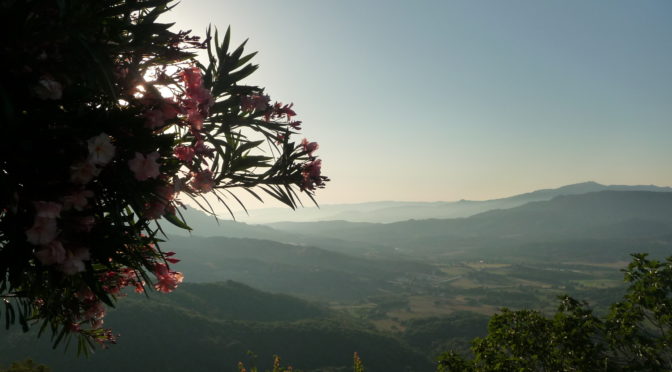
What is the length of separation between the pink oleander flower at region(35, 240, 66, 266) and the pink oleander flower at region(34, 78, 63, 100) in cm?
60

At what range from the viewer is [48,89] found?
5.19 feet

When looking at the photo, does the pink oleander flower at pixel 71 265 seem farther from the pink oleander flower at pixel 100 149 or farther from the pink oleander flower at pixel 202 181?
the pink oleander flower at pixel 202 181


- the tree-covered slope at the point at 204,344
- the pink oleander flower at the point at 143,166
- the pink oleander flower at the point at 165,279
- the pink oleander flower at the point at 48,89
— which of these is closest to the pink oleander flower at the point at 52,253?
the pink oleander flower at the point at 143,166

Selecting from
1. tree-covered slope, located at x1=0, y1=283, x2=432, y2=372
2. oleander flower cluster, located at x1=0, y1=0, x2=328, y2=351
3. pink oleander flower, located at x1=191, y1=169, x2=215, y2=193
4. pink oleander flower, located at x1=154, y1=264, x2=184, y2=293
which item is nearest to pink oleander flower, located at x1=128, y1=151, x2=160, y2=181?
oleander flower cluster, located at x1=0, y1=0, x2=328, y2=351

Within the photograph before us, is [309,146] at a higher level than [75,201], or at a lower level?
higher

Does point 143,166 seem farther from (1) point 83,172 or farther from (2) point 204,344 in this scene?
(2) point 204,344

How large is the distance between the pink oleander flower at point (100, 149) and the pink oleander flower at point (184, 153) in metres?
0.67

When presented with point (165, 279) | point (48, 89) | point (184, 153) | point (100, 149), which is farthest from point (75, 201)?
point (165, 279)

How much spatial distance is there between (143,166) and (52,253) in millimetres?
485

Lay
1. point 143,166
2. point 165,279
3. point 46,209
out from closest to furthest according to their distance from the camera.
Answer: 1. point 46,209
2. point 143,166
3. point 165,279

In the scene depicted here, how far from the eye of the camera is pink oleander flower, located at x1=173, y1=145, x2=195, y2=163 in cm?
226

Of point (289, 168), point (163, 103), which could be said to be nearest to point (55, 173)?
point (163, 103)

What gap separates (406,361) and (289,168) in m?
75.6

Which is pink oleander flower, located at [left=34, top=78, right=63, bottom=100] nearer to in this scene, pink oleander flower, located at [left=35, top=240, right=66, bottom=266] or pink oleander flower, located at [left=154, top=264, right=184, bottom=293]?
pink oleander flower, located at [left=35, top=240, right=66, bottom=266]
